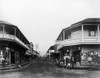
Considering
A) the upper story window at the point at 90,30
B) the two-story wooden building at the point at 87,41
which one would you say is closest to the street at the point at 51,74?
the two-story wooden building at the point at 87,41

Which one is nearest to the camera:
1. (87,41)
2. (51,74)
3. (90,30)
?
(51,74)

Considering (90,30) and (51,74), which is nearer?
(51,74)

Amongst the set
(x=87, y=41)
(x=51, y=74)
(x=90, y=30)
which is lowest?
(x=51, y=74)

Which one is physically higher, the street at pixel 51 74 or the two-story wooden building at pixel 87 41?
the two-story wooden building at pixel 87 41

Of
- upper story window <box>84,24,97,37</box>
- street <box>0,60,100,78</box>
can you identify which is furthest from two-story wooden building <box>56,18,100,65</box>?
street <box>0,60,100,78</box>

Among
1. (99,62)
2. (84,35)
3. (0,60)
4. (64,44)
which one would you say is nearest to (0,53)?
(0,60)

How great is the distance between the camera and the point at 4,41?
29766 millimetres

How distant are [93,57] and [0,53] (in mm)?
14784

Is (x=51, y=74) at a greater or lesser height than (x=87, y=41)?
lesser

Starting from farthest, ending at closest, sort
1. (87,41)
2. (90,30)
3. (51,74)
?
(90,30)
(87,41)
(51,74)

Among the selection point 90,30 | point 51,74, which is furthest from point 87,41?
point 51,74

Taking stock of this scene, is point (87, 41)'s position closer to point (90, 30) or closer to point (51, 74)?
point (90, 30)

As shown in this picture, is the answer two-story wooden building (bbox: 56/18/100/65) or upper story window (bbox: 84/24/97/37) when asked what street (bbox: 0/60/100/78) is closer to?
two-story wooden building (bbox: 56/18/100/65)

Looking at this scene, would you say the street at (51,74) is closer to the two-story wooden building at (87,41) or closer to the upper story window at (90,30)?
the two-story wooden building at (87,41)
